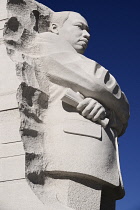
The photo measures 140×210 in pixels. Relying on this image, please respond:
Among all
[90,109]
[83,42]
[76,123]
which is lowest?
[76,123]

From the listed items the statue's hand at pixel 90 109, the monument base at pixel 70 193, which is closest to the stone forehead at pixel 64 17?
the statue's hand at pixel 90 109

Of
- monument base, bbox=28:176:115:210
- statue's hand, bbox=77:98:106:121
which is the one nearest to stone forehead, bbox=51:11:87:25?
statue's hand, bbox=77:98:106:121

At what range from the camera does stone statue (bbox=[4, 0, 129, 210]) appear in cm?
484

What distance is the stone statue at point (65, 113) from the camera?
191 inches

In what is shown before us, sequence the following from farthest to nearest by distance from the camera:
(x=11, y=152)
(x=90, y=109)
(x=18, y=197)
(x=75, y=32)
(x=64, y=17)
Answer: (x=64, y=17), (x=75, y=32), (x=90, y=109), (x=11, y=152), (x=18, y=197)

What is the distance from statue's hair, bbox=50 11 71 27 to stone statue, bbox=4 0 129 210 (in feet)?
0.19

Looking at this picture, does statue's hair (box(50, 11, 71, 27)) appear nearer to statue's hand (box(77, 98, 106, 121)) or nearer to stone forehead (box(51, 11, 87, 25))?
stone forehead (box(51, 11, 87, 25))

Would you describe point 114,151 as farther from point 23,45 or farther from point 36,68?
point 23,45

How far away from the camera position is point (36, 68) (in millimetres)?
5367

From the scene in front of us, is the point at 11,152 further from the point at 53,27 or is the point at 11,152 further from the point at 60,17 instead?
the point at 60,17

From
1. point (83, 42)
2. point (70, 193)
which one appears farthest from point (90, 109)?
point (83, 42)

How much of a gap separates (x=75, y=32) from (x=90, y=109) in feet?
4.05

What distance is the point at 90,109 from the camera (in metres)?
5.14

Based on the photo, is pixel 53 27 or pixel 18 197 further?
pixel 53 27
